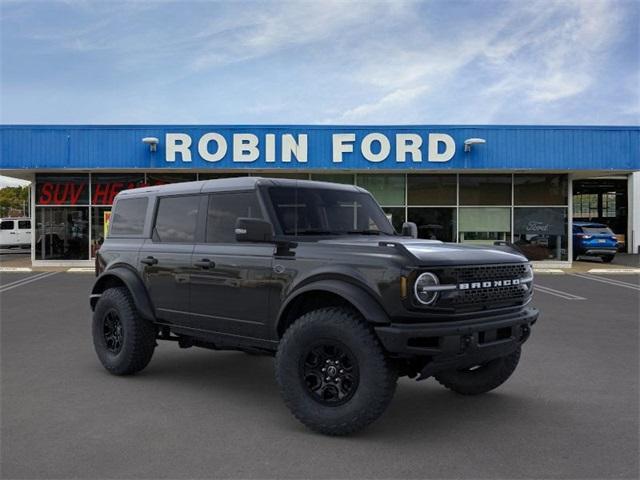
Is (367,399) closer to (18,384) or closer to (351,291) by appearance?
(351,291)

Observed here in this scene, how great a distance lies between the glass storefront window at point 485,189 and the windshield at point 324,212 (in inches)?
693

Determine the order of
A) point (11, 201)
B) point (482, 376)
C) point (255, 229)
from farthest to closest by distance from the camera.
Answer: point (11, 201) < point (482, 376) < point (255, 229)

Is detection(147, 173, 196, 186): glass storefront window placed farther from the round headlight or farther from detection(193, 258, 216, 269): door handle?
the round headlight

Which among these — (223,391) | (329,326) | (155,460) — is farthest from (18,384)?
(329,326)

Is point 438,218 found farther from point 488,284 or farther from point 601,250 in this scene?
point 488,284

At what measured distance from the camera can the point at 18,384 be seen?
5.97m

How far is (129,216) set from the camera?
6.85 m

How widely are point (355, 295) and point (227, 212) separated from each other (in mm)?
1789

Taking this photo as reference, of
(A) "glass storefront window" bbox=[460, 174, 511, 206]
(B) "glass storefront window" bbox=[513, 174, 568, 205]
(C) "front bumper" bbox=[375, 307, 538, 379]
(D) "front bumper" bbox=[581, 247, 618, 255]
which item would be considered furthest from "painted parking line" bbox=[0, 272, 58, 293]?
(D) "front bumper" bbox=[581, 247, 618, 255]

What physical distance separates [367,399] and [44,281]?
1506cm

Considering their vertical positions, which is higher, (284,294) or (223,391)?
(284,294)

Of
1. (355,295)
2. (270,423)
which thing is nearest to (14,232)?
(270,423)

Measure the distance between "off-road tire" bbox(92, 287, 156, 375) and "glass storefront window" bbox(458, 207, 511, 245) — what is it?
1822 cm

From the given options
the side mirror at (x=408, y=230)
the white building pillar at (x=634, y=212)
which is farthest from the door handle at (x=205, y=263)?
the white building pillar at (x=634, y=212)
